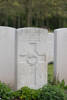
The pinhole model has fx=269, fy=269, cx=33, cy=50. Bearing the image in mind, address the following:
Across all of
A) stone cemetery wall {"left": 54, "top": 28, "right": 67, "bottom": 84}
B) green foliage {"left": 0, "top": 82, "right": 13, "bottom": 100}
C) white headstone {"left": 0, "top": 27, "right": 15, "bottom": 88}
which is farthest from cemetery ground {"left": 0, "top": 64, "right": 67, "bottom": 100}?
stone cemetery wall {"left": 54, "top": 28, "right": 67, "bottom": 84}

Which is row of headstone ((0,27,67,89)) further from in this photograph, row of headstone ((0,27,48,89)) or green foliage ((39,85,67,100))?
green foliage ((39,85,67,100))

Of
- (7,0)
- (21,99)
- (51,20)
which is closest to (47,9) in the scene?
(7,0)

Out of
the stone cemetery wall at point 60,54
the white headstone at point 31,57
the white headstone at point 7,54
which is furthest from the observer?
the stone cemetery wall at point 60,54

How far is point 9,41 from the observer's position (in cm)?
693

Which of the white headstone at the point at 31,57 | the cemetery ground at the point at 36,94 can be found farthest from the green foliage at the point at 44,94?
the white headstone at the point at 31,57

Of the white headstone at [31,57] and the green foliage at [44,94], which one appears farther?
the white headstone at [31,57]

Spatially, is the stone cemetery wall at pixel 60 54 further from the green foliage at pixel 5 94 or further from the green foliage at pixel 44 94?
the green foliage at pixel 5 94

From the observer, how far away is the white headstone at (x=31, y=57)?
20.5ft

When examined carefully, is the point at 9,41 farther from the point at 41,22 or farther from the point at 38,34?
the point at 41,22

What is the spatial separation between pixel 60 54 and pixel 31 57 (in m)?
1.53

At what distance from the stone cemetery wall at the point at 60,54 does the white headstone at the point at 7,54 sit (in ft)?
4.32

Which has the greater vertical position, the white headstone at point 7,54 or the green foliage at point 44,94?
the white headstone at point 7,54

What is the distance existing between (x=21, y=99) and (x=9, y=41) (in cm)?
191

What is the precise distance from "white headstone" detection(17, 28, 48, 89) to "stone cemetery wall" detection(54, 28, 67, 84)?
1.23 metres
